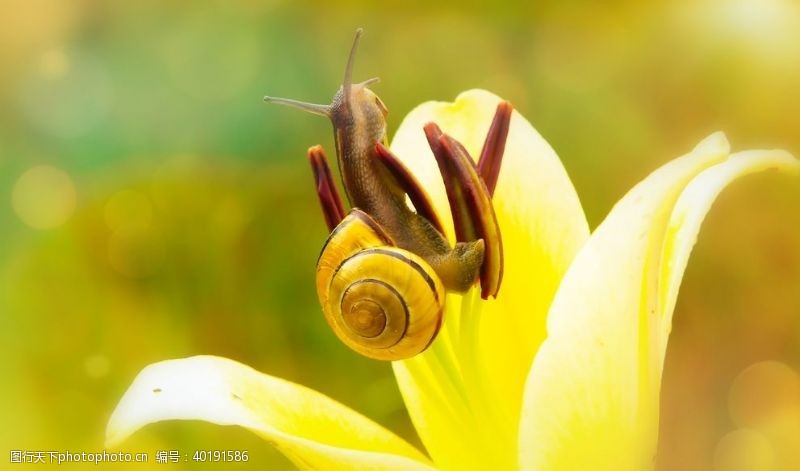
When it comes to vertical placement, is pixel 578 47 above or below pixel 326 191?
above

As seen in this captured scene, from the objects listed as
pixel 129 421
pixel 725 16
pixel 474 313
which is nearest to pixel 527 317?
pixel 474 313

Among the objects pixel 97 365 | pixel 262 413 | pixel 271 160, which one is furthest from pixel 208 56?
pixel 262 413

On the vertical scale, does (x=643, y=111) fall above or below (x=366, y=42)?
below

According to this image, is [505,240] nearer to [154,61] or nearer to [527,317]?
[527,317]

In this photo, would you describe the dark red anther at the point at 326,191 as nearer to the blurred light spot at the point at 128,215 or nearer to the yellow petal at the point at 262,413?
the yellow petal at the point at 262,413

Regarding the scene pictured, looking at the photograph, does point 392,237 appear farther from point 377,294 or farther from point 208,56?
point 208,56

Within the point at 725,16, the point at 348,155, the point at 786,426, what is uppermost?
the point at 725,16

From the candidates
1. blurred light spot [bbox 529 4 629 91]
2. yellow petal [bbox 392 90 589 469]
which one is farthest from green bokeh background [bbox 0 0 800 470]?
yellow petal [bbox 392 90 589 469]

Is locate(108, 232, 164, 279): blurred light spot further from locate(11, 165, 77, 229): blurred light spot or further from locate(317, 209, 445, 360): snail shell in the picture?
locate(317, 209, 445, 360): snail shell
